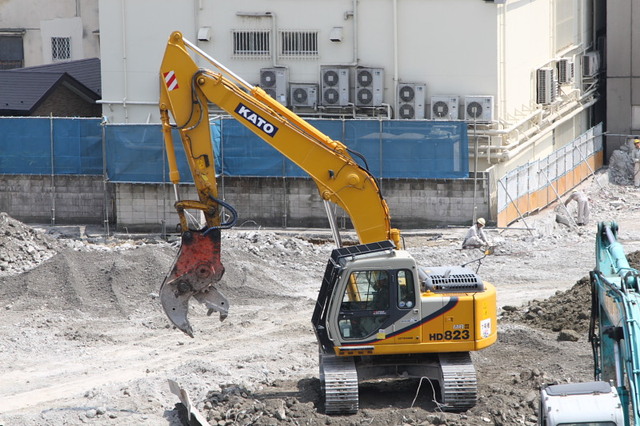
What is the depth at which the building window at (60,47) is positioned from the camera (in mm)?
44375

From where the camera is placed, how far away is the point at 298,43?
30.7 meters

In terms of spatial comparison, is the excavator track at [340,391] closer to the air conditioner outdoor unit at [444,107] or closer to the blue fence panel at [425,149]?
the blue fence panel at [425,149]

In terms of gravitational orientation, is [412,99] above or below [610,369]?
above

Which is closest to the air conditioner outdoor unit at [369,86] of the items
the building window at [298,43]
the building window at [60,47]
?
the building window at [298,43]

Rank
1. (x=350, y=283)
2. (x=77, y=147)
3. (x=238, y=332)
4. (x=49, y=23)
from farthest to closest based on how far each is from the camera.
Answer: (x=49, y=23) → (x=77, y=147) → (x=238, y=332) → (x=350, y=283)

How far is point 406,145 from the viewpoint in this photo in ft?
93.8

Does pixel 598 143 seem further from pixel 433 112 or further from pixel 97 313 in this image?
pixel 97 313

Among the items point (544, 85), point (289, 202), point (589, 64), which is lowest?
point (289, 202)

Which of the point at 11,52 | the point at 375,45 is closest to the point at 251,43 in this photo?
the point at 375,45

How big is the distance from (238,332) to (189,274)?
5016mm

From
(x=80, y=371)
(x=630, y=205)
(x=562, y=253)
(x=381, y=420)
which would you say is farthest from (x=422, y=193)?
(x=381, y=420)

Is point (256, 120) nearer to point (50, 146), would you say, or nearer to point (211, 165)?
point (211, 165)

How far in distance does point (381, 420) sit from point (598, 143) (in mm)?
24142

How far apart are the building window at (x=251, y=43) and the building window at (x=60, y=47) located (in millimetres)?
15587
